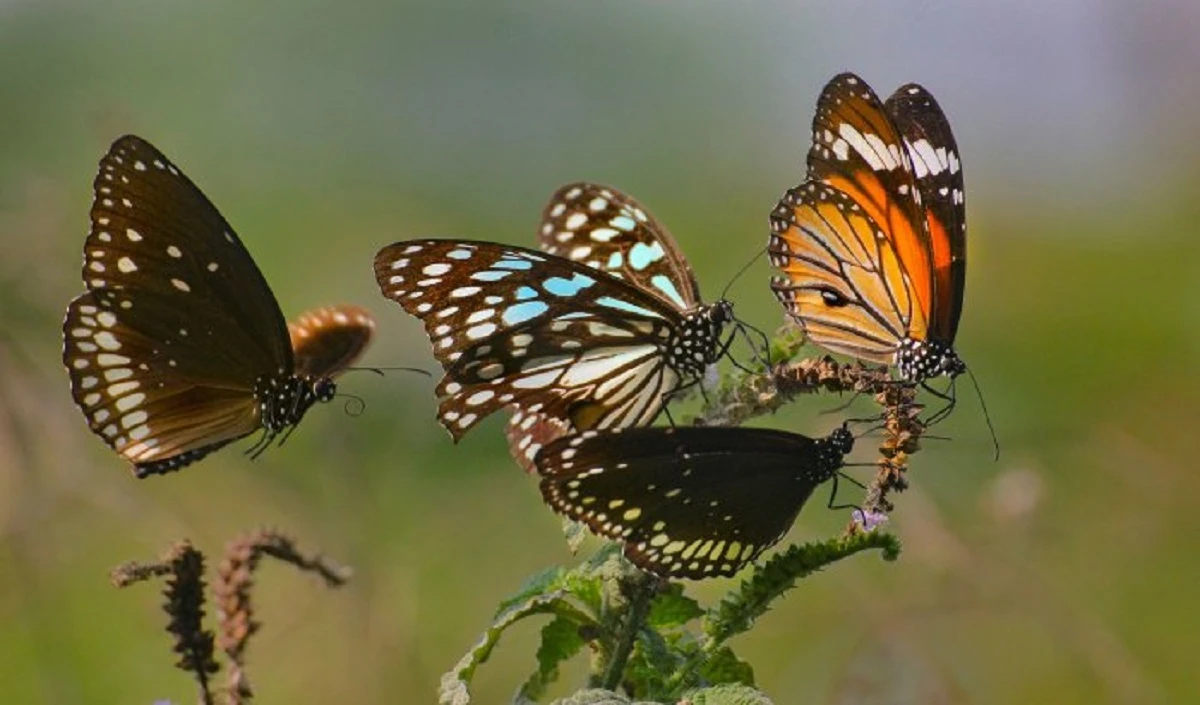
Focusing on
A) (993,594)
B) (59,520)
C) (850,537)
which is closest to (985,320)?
(993,594)

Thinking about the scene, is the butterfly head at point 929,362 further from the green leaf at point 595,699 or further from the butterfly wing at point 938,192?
the green leaf at point 595,699

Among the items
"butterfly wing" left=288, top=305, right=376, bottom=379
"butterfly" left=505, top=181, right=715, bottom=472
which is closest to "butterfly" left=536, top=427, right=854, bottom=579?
"butterfly" left=505, top=181, right=715, bottom=472

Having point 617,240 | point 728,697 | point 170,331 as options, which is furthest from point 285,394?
point 728,697

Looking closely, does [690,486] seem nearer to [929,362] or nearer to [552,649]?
[552,649]

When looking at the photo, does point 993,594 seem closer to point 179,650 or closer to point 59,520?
point 179,650

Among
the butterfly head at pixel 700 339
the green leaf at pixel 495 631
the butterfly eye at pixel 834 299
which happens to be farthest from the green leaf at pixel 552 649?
the butterfly eye at pixel 834 299
